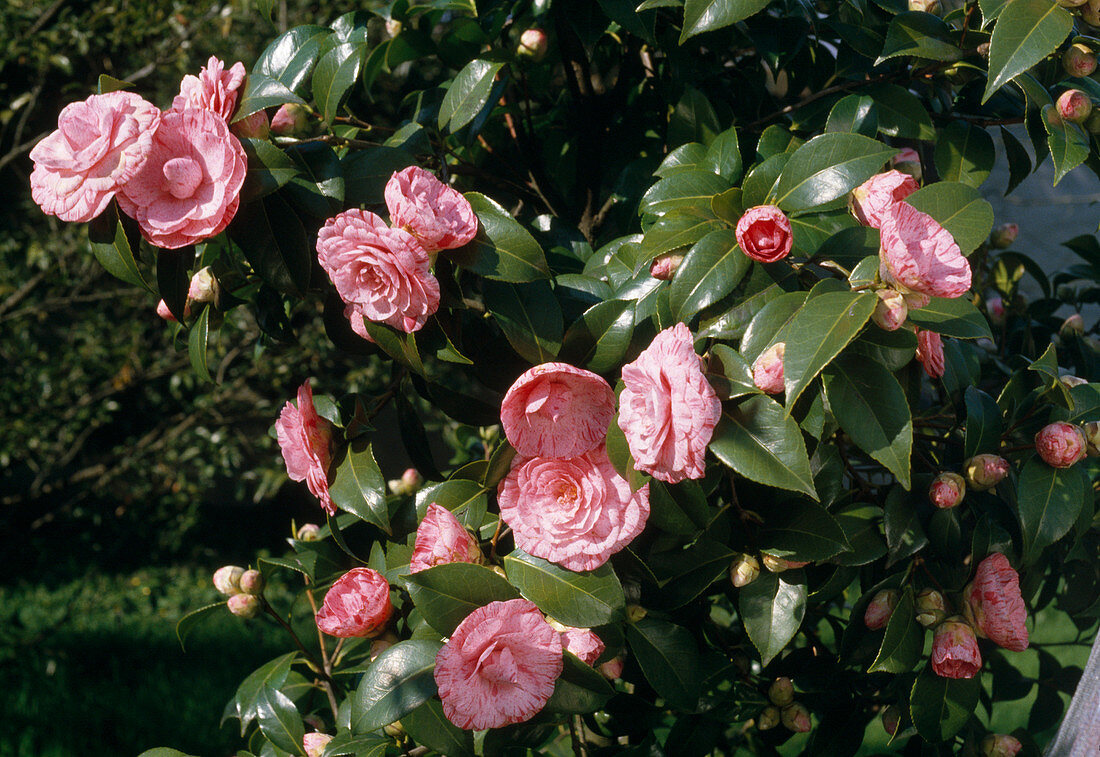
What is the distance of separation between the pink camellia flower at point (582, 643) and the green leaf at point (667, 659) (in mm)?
64

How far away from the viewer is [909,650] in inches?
30.3

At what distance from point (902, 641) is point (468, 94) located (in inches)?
27.7

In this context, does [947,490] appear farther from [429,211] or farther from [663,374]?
[429,211]

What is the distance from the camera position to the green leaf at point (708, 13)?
2.51ft

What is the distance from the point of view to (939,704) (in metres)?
0.80

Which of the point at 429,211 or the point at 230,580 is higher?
the point at 429,211

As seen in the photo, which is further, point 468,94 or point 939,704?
point 468,94

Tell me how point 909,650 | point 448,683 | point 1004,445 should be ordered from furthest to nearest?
point 1004,445
point 909,650
point 448,683

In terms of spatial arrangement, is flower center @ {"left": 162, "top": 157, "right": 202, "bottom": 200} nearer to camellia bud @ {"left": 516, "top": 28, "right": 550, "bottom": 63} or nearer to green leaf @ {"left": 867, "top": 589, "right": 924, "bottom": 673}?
camellia bud @ {"left": 516, "top": 28, "right": 550, "bottom": 63}

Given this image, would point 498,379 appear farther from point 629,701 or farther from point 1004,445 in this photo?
point 1004,445

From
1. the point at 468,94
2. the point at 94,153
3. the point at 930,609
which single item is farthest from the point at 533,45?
the point at 930,609

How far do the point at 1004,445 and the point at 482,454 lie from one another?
843 mm

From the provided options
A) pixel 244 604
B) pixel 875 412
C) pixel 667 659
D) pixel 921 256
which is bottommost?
pixel 244 604

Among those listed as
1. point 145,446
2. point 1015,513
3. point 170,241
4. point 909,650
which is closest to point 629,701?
point 909,650
